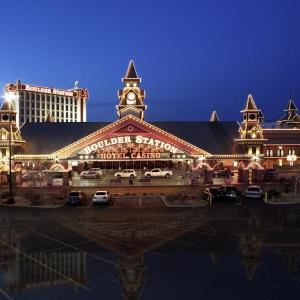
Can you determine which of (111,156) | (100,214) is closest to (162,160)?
(111,156)

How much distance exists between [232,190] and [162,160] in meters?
21.5

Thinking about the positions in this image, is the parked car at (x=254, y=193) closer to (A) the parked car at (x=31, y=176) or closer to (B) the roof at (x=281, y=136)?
(A) the parked car at (x=31, y=176)

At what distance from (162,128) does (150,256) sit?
47.3 m

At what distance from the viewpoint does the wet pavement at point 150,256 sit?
15945mm

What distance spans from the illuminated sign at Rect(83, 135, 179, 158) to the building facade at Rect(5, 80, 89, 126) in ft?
328

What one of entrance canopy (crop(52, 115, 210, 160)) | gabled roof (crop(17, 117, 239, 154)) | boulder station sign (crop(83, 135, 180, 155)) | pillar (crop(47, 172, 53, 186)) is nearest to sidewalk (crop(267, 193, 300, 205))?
entrance canopy (crop(52, 115, 210, 160))

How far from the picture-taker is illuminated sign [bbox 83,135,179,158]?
6053 centimetres

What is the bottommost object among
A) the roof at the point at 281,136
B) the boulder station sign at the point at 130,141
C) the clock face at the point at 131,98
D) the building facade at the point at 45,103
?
the boulder station sign at the point at 130,141

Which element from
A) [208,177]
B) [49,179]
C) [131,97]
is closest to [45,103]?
[131,97]

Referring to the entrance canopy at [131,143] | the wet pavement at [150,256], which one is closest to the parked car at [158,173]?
the entrance canopy at [131,143]

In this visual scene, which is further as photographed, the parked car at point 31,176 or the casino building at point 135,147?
the casino building at point 135,147

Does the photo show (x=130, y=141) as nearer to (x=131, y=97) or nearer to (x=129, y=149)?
(x=129, y=149)

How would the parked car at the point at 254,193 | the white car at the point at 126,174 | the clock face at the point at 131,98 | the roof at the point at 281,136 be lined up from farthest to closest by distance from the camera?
the clock face at the point at 131,98 < the roof at the point at 281,136 < the white car at the point at 126,174 < the parked car at the point at 254,193

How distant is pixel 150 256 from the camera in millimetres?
20438
